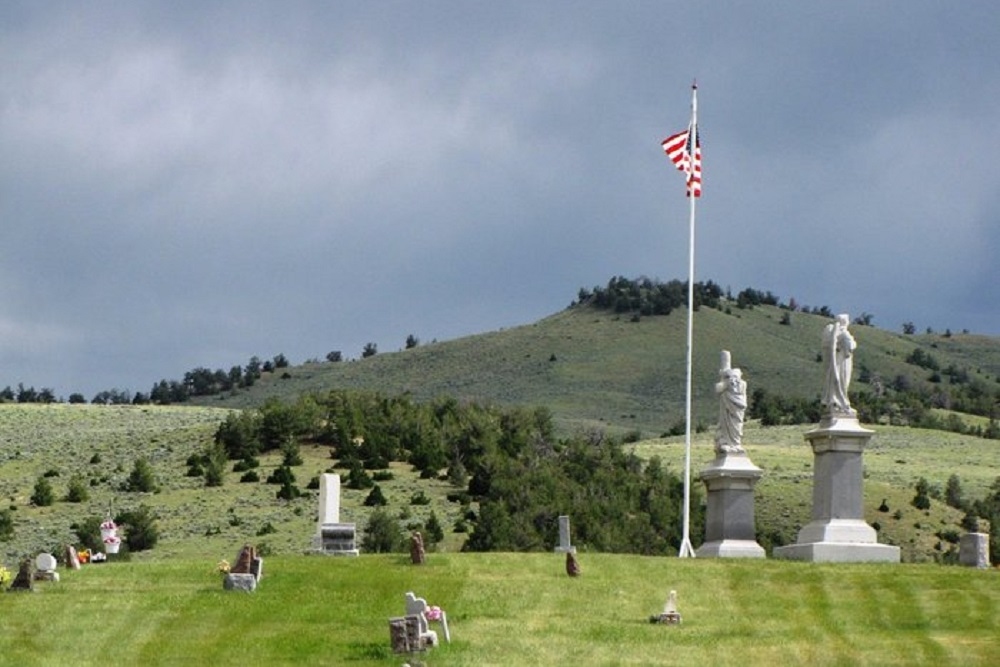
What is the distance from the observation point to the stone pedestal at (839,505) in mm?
47719

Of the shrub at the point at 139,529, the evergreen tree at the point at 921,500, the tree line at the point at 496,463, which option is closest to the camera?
the shrub at the point at 139,529

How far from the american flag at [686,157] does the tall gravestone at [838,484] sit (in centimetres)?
789

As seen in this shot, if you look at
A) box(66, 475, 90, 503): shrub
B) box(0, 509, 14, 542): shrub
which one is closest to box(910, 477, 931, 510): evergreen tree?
box(66, 475, 90, 503): shrub

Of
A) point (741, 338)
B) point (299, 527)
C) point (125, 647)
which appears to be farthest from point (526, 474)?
point (741, 338)

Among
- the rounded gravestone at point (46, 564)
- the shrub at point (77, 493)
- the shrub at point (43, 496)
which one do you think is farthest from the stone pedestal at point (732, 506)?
the shrub at point (43, 496)

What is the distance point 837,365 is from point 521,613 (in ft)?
44.9

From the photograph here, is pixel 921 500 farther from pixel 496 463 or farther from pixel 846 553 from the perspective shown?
pixel 846 553

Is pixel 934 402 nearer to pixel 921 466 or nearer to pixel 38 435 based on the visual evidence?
pixel 921 466

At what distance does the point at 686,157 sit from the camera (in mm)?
57000

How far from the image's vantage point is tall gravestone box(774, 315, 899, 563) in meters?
47.8

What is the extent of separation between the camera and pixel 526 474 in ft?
285

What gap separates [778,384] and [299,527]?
88998 mm

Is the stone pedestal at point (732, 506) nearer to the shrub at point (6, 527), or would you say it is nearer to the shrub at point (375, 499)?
the shrub at point (375, 499)

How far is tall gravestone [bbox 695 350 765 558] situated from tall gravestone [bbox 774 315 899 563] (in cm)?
95
